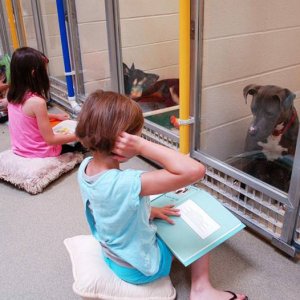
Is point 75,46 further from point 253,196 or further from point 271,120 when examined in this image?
point 253,196

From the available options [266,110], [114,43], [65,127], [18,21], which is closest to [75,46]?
[114,43]

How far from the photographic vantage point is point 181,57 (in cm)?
133

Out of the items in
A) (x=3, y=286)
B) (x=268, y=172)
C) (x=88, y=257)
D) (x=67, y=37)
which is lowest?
(x=3, y=286)

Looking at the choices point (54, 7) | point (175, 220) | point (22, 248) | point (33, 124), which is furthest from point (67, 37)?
point (175, 220)

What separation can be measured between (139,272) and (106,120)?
0.48m

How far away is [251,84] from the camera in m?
1.47

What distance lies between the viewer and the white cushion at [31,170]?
168cm

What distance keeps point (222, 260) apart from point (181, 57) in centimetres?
80

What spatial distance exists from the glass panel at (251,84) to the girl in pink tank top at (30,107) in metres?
0.80

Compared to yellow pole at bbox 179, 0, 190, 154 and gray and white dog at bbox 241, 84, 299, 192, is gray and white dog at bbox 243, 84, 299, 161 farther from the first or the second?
yellow pole at bbox 179, 0, 190, 154

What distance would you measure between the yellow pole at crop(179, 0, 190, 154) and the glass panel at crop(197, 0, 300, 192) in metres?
0.09

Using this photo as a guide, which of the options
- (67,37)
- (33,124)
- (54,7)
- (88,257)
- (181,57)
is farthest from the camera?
(54,7)

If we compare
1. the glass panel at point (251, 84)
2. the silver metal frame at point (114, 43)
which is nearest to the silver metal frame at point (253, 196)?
the glass panel at point (251, 84)

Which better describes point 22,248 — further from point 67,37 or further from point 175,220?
point 67,37
